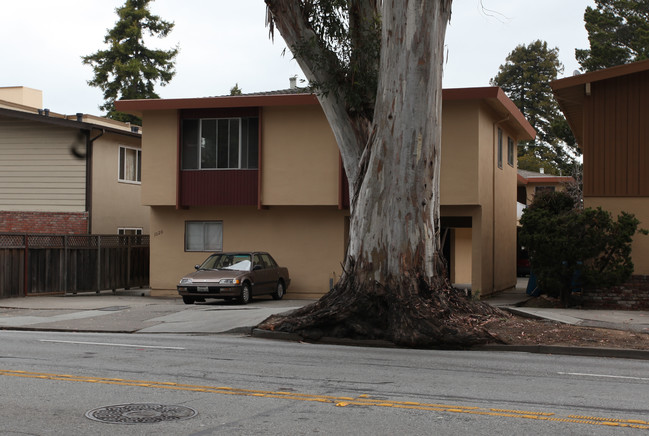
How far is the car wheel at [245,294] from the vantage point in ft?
70.1

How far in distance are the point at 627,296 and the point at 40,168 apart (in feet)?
68.7

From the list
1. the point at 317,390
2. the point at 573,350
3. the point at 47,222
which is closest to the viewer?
the point at 317,390

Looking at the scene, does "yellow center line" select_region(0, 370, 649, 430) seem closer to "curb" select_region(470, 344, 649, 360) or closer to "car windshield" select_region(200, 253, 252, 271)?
"curb" select_region(470, 344, 649, 360)

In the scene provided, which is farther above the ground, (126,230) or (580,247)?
(126,230)

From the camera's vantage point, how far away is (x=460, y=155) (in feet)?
75.3

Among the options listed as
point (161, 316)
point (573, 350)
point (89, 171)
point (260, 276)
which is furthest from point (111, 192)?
point (573, 350)

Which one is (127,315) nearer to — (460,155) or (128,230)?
(460,155)

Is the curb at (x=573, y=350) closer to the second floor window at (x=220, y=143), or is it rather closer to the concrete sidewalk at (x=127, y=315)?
the concrete sidewalk at (x=127, y=315)

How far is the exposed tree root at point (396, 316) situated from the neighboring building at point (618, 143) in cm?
640

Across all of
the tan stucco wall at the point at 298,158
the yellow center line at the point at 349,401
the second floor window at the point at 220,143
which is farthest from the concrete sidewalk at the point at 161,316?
the yellow center line at the point at 349,401

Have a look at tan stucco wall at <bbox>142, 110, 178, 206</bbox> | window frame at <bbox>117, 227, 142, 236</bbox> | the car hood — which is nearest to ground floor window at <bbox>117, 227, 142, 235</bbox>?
window frame at <bbox>117, 227, 142, 236</bbox>

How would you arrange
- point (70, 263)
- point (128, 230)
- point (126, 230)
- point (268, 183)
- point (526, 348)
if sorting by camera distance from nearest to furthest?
point (526, 348) → point (268, 183) → point (70, 263) → point (126, 230) → point (128, 230)

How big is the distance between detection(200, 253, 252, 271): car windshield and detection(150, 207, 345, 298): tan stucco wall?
9.00ft

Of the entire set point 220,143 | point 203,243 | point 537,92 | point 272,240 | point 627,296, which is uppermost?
point 537,92
